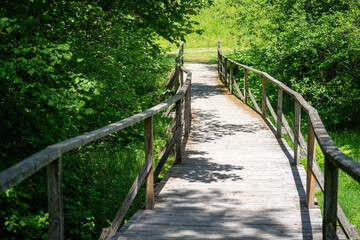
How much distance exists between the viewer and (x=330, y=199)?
113 inches

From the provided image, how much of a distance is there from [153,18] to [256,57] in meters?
9.13

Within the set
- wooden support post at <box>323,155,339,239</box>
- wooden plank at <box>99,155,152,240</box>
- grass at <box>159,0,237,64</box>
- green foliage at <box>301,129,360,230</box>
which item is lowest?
green foliage at <box>301,129,360,230</box>

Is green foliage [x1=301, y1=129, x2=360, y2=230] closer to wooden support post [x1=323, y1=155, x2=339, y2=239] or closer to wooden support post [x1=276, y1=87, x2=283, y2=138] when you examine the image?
wooden support post [x1=276, y1=87, x2=283, y2=138]

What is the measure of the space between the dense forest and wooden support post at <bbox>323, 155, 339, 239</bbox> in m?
2.11

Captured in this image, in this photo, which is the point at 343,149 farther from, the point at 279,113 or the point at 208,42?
the point at 208,42

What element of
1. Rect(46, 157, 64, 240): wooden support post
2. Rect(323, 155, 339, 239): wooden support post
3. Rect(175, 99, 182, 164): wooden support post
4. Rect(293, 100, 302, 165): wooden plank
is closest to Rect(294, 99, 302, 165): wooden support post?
Rect(293, 100, 302, 165): wooden plank

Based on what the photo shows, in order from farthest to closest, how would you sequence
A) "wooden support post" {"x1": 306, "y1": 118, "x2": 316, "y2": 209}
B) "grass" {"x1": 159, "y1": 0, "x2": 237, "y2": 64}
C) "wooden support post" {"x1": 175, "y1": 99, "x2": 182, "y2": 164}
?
"grass" {"x1": 159, "y1": 0, "x2": 237, "y2": 64} < "wooden support post" {"x1": 175, "y1": 99, "x2": 182, "y2": 164} < "wooden support post" {"x1": 306, "y1": 118, "x2": 316, "y2": 209}

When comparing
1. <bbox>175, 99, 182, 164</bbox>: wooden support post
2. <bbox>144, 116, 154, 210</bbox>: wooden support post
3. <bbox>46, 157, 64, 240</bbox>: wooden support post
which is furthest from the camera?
<bbox>175, 99, 182, 164</bbox>: wooden support post

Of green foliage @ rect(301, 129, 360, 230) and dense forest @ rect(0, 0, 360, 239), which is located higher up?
dense forest @ rect(0, 0, 360, 239)

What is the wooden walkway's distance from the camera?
3936mm

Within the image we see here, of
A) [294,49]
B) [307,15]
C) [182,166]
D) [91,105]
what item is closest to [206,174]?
[182,166]

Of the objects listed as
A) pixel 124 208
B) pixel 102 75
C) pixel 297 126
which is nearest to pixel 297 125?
pixel 297 126

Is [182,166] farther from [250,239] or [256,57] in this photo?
[256,57]

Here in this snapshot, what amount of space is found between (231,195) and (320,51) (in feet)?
25.9
